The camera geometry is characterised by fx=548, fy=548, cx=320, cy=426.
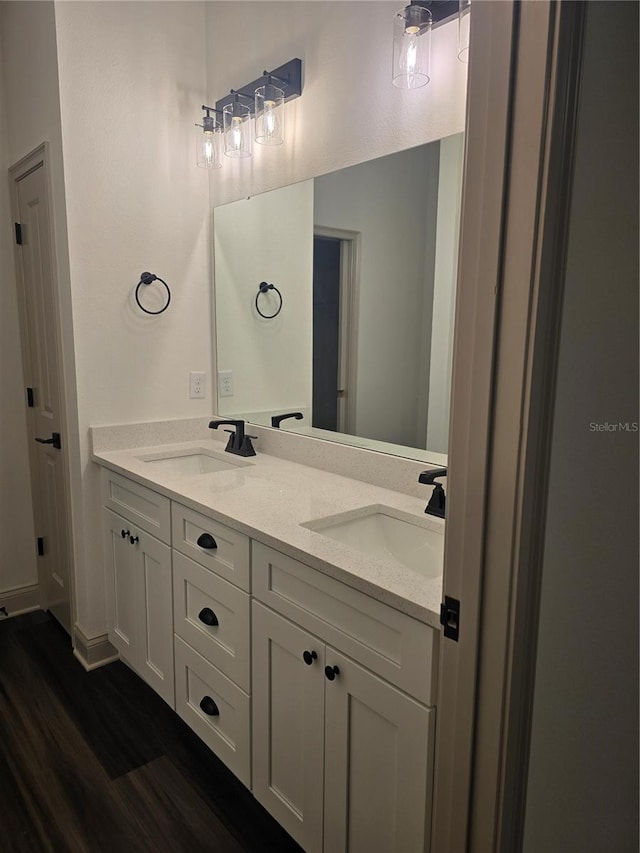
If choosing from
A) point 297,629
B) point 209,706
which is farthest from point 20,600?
point 297,629

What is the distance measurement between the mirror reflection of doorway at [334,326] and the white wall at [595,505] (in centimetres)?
113

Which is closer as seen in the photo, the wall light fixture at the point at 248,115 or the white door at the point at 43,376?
the wall light fixture at the point at 248,115

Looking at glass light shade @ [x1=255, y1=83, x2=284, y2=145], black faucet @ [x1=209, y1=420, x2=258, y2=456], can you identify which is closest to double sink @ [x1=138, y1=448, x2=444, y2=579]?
black faucet @ [x1=209, y1=420, x2=258, y2=456]

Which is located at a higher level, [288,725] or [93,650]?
[288,725]

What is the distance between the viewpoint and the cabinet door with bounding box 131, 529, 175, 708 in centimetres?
189

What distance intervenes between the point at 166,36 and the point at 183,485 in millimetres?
1854

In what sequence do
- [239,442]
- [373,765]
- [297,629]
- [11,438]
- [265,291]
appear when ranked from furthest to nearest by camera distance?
[11,438] < [265,291] < [239,442] < [297,629] < [373,765]

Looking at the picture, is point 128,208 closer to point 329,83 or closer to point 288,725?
point 329,83

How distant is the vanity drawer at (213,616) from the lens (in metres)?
1.52

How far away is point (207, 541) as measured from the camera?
1.62 m

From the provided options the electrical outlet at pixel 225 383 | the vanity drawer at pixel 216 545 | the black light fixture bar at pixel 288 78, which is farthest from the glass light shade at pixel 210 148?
the vanity drawer at pixel 216 545

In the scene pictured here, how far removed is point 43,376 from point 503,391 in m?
2.28

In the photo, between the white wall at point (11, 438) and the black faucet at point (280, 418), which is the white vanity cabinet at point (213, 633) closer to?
the black faucet at point (280, 418)

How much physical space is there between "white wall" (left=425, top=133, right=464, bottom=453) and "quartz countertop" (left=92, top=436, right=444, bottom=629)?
0.26m
